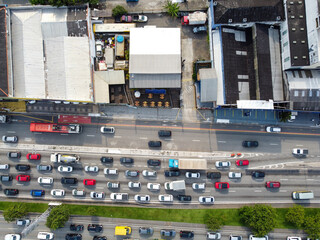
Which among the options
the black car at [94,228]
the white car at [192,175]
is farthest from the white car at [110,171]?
the white car at [192,175]

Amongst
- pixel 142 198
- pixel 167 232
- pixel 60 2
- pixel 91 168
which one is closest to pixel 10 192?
pixel 91 168

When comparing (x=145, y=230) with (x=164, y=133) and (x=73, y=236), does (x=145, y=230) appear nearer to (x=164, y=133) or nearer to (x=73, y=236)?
(x=73, y=236)

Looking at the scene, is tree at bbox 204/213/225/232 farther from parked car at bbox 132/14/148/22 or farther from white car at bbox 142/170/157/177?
parked car at bbox 132/14/148/22

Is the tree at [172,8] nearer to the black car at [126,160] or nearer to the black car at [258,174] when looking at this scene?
the black car at [126,160]

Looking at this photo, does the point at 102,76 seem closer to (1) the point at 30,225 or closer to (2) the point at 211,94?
(2) the point at 211,94

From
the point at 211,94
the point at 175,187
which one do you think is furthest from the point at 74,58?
the point at 175,187

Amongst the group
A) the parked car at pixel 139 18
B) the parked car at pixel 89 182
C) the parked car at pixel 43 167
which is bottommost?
the parked car at pixel 89 182
